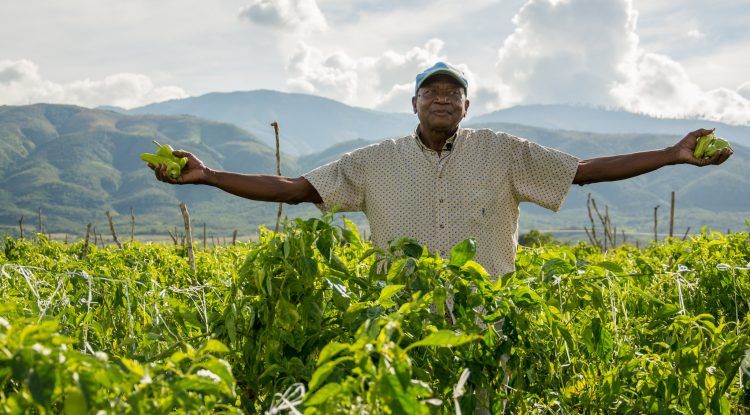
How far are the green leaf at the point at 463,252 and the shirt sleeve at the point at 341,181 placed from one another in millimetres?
1756

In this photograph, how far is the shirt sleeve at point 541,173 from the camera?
352 cm

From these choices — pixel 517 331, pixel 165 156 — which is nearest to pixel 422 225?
pixel 165 156

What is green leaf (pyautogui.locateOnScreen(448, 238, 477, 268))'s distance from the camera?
5.95 feet

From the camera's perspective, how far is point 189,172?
3.02 m

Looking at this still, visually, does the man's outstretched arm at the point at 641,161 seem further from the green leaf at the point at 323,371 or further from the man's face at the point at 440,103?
the green leaf at the point at 323,371

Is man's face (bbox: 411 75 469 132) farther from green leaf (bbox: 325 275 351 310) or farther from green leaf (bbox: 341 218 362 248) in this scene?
green leaf (bbox: 325 275 351 310)

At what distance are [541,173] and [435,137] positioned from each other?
57cm

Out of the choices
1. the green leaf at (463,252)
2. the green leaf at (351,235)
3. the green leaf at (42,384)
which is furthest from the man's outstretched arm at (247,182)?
the green leaf at (42,384)

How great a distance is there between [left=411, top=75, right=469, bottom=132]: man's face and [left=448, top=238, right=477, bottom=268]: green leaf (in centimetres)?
176

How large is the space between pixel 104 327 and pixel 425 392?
212 centimetres

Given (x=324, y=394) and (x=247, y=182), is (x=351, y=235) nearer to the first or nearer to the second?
(x=324, y=394)

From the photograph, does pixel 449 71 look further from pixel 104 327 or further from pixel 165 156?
pixel 104 327

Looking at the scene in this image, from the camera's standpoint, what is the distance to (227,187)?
130 inches

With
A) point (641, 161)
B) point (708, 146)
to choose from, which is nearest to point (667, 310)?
point (708, 146)
